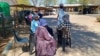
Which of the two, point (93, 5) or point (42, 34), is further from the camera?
point (93, 5)

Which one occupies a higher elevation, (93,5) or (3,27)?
(3,27)

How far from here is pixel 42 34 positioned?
19.9 ft

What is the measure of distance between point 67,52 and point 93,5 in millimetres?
58271

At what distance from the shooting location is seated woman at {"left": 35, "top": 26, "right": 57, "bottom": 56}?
6.09 metres

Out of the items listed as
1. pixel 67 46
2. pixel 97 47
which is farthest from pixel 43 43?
pixel 97 47

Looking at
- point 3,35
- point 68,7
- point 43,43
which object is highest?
point 43,43

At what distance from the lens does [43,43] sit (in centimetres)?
614

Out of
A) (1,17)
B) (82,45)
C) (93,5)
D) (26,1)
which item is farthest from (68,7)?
(82,45)

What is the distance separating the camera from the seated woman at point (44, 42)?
609 cm

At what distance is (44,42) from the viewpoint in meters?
6.13

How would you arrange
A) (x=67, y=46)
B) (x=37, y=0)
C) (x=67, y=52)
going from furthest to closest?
1. (x=37, y=0)
2. (x=67, y=46)
3. (x=67, y=52)

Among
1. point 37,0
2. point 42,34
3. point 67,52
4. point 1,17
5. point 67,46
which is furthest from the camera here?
point 37,0

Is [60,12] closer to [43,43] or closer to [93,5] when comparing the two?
[43,43]

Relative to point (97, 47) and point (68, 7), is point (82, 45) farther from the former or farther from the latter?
point (68, 7)
